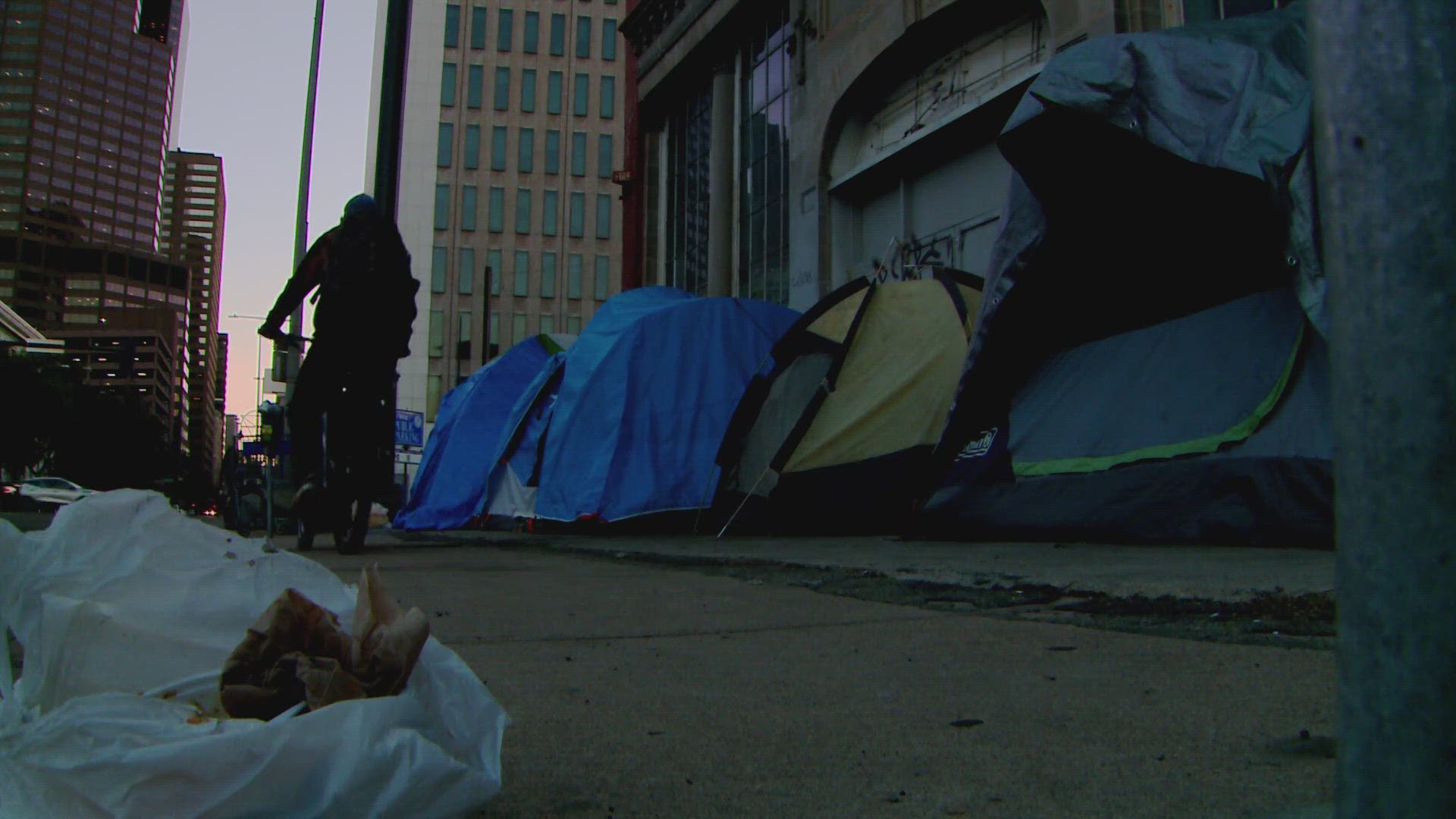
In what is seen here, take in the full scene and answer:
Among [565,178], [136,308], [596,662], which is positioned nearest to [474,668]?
[596,662]

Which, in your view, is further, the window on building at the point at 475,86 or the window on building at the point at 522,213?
the window on building at the point at 522,213

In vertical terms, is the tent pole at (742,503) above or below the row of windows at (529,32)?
below

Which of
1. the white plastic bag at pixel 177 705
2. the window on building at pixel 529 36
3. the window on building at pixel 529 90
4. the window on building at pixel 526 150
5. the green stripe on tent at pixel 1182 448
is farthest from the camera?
the window on building at pixel 529 36

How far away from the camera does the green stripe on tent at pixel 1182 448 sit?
4.11 metres

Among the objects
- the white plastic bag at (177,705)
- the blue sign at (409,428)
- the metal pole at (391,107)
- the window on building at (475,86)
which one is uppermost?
the window on building at (475,86)

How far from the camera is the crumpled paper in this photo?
0.92 metres

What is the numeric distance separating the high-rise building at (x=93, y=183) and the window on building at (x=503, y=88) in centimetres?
8825

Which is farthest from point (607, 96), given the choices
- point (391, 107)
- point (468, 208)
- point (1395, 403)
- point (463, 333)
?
point (1395, 403)

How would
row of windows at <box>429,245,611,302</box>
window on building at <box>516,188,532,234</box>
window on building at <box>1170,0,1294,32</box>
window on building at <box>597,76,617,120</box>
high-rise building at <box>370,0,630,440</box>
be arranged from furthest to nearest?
window on building at <box>597,76,617,120</box>, window on building at <box>516,188,532,234</box>, row of windows at <box>429,245,611,302</box>, high-rise building at <box>370,0,630,440</box>, window on building at <box>1170,0,1294,32</box>

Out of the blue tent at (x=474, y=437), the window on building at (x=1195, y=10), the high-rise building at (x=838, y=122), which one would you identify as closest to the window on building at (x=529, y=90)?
the high-rise building at (x=838, y=122)

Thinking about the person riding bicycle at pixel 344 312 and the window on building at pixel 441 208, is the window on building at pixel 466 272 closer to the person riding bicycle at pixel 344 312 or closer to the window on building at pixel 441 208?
the window on building at pixel 441 208

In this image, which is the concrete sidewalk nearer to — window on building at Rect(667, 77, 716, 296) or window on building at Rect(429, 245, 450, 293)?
window on building at Rect(667, 77, 716, 296)

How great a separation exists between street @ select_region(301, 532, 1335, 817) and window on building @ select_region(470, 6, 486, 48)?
143ft

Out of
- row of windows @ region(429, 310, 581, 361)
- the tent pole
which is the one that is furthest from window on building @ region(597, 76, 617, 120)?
the tent pole
